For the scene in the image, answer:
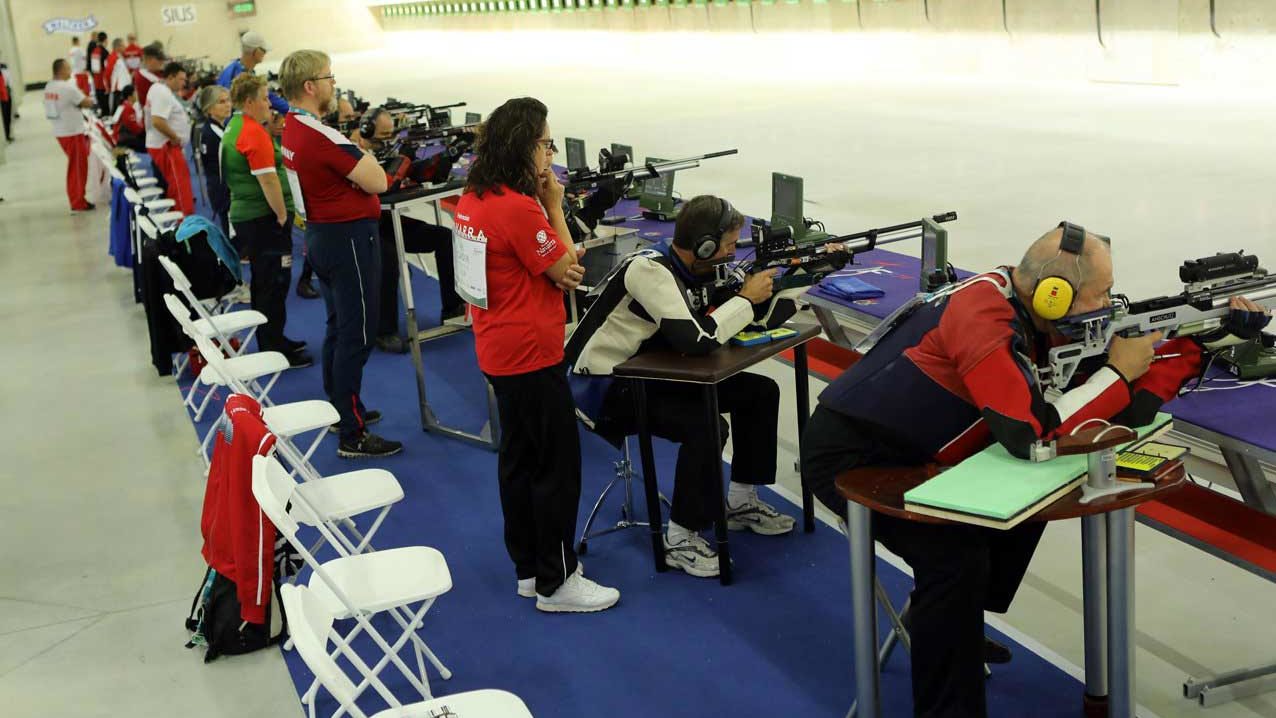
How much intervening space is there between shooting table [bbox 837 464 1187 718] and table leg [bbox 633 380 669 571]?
1083 millimetres

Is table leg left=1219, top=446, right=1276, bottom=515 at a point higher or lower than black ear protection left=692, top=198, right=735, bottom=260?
lower

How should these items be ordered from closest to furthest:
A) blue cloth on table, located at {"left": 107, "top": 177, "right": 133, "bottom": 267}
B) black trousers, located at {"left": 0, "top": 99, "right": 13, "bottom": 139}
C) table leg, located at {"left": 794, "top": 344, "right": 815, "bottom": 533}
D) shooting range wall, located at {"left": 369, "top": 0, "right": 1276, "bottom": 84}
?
table leg, located at {"left": 794, "top": 344, "right": 815, "bottom": 533} < blue cloth on table, located at {"left": 107, "top": 177, "right": 133, "bottom": 267} < shooting range wall, located at {"left": 369, "top": 0, "right": 1276, "bottom": 84} < black trousers, located at {"left": 0, "top": 99, "right": 13, "bottom": 139}

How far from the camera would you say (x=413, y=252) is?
6578mm

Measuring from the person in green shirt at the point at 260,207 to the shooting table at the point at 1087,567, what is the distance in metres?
4.42

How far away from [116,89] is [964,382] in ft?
49.6

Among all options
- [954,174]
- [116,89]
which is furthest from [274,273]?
[116,89]

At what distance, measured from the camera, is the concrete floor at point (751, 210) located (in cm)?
352

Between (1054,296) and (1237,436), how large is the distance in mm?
695

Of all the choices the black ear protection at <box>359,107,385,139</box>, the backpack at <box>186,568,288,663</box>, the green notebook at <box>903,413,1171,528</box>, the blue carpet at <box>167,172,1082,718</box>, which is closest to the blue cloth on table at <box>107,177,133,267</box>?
the black ear protection at <box>359,107,385,139</box>

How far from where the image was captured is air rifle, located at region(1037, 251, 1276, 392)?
250 centimetres

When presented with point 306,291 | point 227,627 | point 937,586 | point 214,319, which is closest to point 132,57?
point 306,291

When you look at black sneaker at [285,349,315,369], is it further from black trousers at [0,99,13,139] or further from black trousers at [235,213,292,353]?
black trousers at [0,99,13,139]

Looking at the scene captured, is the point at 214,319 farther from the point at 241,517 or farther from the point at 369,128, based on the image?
the point at 241,517

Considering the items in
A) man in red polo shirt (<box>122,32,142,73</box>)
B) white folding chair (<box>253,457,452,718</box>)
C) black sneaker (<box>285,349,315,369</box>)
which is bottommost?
black sneaker (<box>285,349,315,369</box>)
